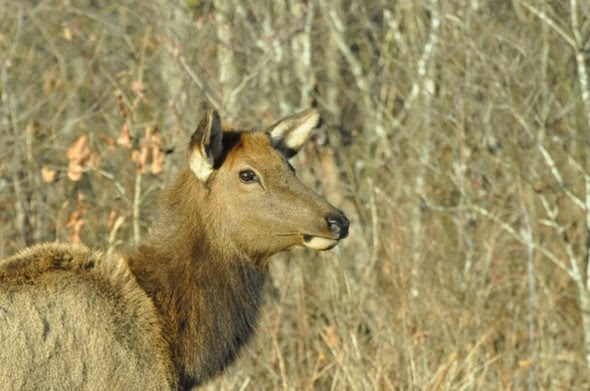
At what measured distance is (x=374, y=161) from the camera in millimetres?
14195

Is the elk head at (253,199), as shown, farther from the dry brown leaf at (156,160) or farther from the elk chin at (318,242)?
the dry brown leaf at (156,160)

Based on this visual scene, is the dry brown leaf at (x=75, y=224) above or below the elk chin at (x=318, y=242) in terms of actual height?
below

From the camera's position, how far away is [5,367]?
22.1 ft

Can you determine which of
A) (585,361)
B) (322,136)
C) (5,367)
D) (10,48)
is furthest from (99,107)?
(5,367)

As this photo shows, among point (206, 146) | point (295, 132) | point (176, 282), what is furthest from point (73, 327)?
point (295, 132)

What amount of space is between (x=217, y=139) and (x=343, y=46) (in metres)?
7.23

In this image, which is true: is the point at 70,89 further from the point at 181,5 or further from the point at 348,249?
the point at 348,249

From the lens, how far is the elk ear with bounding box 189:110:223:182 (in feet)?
24.5

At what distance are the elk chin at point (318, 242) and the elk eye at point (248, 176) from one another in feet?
1.76

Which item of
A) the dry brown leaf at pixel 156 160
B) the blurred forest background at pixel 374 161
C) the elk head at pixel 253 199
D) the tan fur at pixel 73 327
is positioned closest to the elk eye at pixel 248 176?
the elk head at pixel 253 199

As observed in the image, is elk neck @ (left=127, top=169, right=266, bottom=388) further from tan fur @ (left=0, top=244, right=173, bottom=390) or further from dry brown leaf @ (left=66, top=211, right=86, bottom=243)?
dry brown leaf @ (left=66, top=211, right=86, bottom=243)

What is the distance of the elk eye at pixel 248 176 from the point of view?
25.4ft

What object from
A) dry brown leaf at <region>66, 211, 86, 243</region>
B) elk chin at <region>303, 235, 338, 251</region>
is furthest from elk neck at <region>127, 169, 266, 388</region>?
dry brown leaf at <region>66, 211, 86, 243</region>

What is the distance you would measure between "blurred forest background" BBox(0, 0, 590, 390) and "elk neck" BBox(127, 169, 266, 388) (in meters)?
1.67
